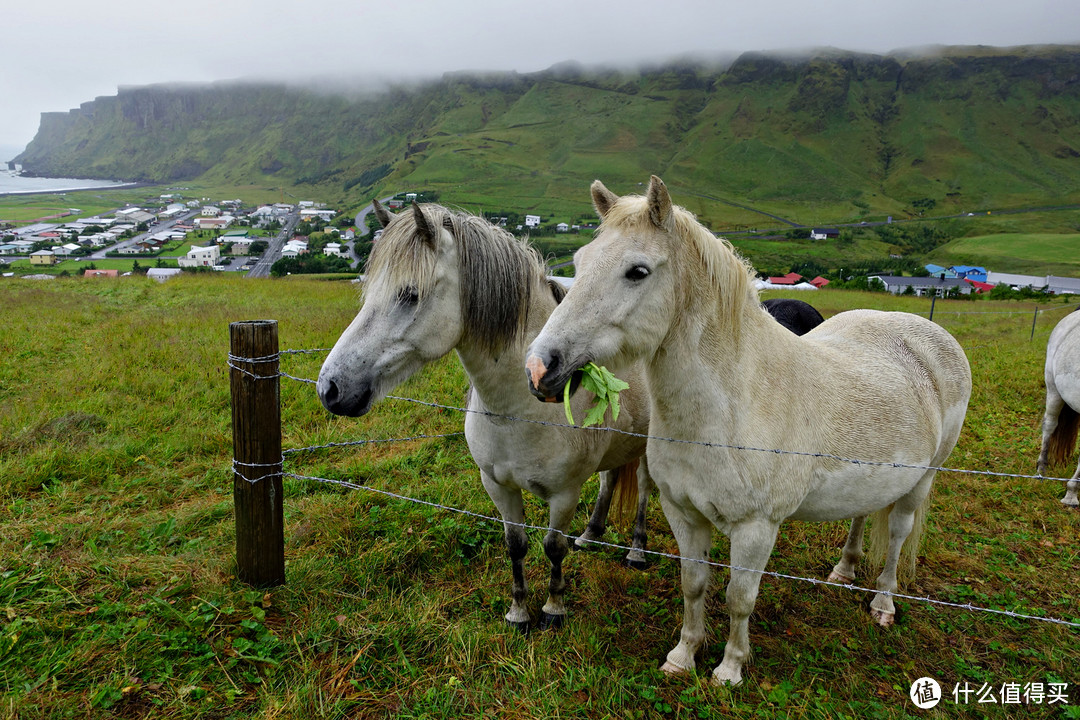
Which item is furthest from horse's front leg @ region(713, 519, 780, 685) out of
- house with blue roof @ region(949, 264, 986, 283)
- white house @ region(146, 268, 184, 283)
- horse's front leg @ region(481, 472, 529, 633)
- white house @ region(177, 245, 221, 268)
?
house with blue roof @ region(949, 264, 986, 283)

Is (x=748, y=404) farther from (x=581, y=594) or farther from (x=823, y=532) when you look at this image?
(x=823, y=532)

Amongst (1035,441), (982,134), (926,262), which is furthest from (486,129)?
(1035,441)

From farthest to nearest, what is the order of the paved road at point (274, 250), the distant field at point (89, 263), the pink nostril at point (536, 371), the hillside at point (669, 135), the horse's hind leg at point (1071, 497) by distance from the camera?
1. the hillside at point (669, 135)
2. the paved road at point (274, 250)
3. the distant field at point (89, 263)
4. the horse's hind leg at point (1071, 497)
5. the pink nostril at point (536, 371)

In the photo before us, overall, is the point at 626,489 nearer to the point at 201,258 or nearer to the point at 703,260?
the point at 703,260

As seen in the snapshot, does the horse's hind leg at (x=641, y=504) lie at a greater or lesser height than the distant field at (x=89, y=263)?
lesser

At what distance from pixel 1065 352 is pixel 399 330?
7.26m

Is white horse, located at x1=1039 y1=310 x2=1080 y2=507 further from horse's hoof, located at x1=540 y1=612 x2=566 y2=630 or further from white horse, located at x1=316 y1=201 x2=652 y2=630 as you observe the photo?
horse's hoof, located at x1=540 y1=612 x2=566 y2=630

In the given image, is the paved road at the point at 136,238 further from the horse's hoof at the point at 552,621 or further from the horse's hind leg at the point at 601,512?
the horse's hoof at the point at 552,621

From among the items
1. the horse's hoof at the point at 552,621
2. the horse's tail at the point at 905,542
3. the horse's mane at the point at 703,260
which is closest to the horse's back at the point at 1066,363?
the horse's tail at the point at 905,542

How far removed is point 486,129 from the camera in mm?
149250

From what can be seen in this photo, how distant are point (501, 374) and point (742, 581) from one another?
1.70m

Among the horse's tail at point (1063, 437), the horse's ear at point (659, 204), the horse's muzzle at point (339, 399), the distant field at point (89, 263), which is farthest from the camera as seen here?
the distant field at point (89, 263)

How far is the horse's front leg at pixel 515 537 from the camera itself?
11.1ft

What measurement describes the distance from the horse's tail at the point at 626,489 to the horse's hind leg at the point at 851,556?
1643mm
